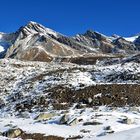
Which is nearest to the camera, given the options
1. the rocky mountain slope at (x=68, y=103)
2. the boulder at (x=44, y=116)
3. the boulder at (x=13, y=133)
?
the boulder at (x=13, y=133)

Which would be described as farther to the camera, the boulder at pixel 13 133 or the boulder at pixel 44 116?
the boulder at pixel 44 116

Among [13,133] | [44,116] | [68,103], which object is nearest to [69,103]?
[68,103]

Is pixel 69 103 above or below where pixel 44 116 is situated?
above

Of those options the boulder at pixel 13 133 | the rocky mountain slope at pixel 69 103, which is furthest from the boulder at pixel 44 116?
the boulder at pixel 13 133

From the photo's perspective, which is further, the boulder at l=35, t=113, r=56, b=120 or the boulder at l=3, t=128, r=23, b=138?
the boulder at l=35, t=113, r=56, b=120

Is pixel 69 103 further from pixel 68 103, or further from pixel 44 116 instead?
pixel 44 116

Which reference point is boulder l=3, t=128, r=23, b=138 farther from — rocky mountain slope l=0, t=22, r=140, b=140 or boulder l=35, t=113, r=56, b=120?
boulder l=35, t=113, r=56, b=120

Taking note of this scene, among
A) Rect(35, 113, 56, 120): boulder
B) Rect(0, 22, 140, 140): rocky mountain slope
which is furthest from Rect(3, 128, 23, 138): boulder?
Rect(35, 113, 56, 120): boulder

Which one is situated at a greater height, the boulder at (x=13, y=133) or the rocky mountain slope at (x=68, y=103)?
the rocky mountain slope at (x=68, y=103)

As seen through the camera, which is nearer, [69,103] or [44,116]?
[44,116]

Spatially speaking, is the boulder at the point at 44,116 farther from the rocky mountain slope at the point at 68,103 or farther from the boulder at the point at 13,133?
the boulder at the point at 13,133

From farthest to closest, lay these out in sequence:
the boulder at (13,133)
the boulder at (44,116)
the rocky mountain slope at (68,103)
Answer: the boulder at (44,116) < the rocky mountain slope at (68,103) < the boulder at (13,133)

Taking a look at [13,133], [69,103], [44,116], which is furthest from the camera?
[69,103]

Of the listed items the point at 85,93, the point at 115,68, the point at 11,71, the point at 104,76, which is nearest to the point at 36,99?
the point at 85,93
